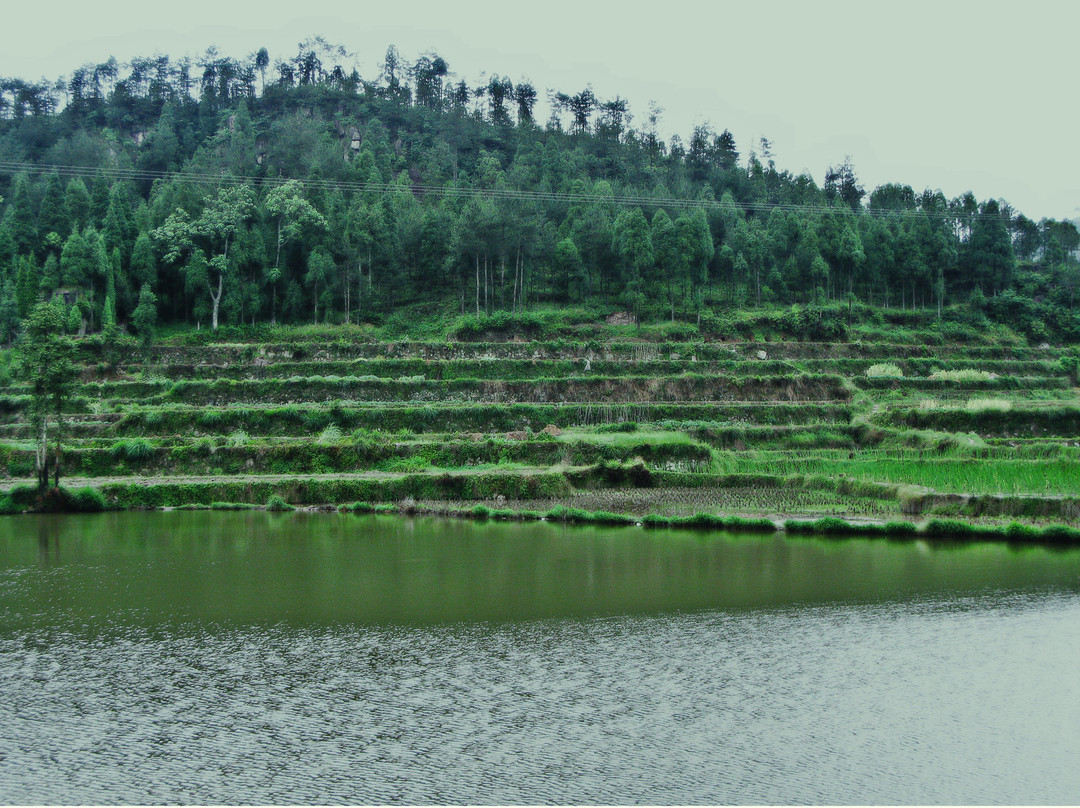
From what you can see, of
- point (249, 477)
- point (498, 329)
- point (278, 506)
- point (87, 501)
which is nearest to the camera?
point (87, 501)

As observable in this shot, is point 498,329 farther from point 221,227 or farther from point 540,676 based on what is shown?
point 540,676

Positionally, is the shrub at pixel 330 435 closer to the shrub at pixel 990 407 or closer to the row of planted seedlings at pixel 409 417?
the row of planted seedlings at pixel 409 417

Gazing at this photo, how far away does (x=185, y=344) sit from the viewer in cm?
4834

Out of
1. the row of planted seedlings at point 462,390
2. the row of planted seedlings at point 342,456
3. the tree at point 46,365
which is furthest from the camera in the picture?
the row of planted seedlings at point 462,390

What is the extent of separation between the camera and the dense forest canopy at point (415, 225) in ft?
175

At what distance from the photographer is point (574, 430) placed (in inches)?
1412

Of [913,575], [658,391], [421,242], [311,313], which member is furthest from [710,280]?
[913,575]

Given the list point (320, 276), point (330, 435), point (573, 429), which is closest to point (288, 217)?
point (320, 276)

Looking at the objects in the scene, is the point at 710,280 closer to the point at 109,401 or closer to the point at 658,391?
the point at 658,391

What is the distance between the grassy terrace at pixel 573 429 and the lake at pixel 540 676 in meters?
7.41

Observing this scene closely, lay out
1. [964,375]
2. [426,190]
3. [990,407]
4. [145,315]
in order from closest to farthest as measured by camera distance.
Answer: [990,407] → [964,375] → [145,315] → [426,190]

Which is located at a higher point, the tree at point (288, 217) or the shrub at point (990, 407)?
the tree at point (288, 217)

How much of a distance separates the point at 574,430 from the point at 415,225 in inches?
1202

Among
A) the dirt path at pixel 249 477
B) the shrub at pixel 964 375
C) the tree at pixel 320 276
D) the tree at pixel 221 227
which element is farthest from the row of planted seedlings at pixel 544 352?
the dirt path at pixel 249 477
